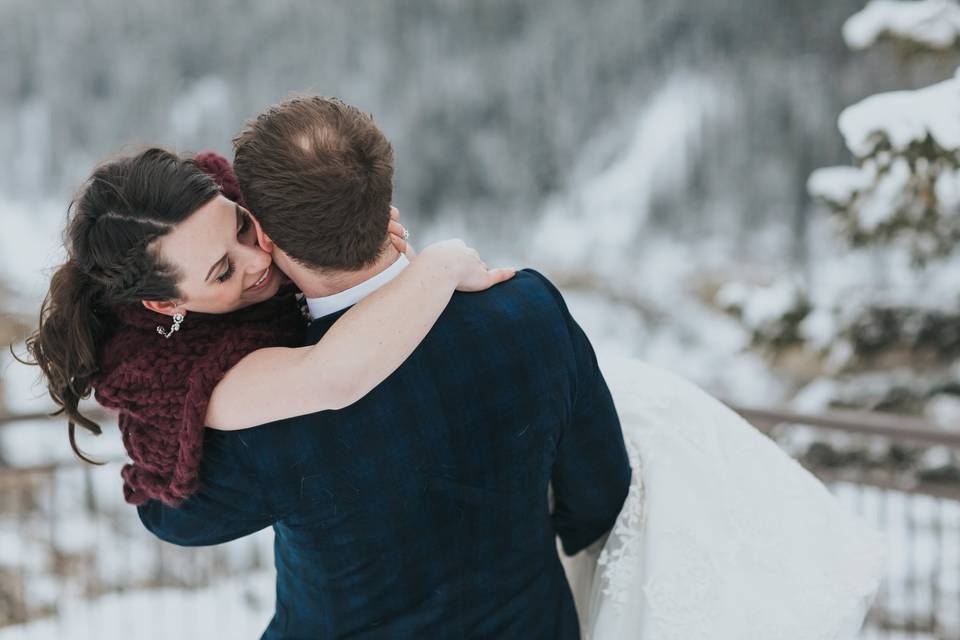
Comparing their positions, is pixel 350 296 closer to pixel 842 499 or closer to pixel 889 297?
pixel 842 499

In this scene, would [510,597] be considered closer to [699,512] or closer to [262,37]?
[699,512]

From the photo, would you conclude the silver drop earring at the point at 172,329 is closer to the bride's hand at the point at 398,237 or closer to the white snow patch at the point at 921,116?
the bride's hand at the point at 398,237

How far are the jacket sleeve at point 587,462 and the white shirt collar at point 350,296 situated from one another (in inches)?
8.0

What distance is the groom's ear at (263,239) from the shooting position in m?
1.00

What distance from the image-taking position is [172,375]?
40.6 inches

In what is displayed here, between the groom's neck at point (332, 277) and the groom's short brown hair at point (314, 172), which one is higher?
the groom's short brown hair at point (314, 172)

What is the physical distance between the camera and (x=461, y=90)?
35.4 feet

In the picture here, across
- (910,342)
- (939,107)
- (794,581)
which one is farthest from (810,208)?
(794,581)

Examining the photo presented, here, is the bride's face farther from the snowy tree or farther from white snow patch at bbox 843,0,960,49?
white snow patch at bbox 843,0,960,49

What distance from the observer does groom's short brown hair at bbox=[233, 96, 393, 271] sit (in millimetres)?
919

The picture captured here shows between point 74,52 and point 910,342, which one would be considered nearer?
point 910,342

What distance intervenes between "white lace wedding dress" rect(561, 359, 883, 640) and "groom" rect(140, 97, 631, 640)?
0.18 m

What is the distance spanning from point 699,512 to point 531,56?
32.6ft

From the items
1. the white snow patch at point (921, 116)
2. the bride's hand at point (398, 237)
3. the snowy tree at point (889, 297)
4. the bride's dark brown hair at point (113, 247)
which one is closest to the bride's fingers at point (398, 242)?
the bride's hand at point (398, 237)
